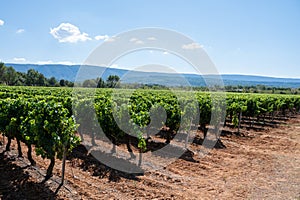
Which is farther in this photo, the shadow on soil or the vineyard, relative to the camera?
the vineyard

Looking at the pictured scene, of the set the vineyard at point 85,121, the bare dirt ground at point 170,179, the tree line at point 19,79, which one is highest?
the tree line at point 19,79

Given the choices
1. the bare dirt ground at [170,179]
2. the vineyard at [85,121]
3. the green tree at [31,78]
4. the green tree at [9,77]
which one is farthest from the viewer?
the green tree at [31,78]

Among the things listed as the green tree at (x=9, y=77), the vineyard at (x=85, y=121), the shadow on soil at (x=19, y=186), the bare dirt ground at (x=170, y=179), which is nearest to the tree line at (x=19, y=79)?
the green tree at (x=9, y=77)

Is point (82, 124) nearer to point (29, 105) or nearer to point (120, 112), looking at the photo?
point (120, 112)

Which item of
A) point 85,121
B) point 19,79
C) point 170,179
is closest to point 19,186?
point 170,179

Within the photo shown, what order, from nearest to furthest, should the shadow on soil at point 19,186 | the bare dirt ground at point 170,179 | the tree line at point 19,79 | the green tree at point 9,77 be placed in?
the shadow on soil at point 19,186 < the bare dirt ground at point 170,179 < the green tree at point 9,77 < the tree line at point 19,79

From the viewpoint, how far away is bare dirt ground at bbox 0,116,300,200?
289 inches

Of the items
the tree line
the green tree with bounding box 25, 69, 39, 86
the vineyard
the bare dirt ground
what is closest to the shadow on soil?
the bare dirt ground

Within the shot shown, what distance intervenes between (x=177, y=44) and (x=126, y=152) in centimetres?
568

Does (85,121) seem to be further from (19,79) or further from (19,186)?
(19,79)

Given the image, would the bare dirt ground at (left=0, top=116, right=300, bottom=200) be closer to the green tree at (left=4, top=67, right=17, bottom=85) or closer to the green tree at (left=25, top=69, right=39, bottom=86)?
the green tree at (left=25, top=69, right=39, bottom=86)

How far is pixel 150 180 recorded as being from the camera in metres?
8.36

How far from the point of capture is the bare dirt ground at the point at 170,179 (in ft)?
24.1

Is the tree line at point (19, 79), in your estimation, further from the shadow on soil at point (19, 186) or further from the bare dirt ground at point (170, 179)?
the shadow on soil at point (19, 186)
